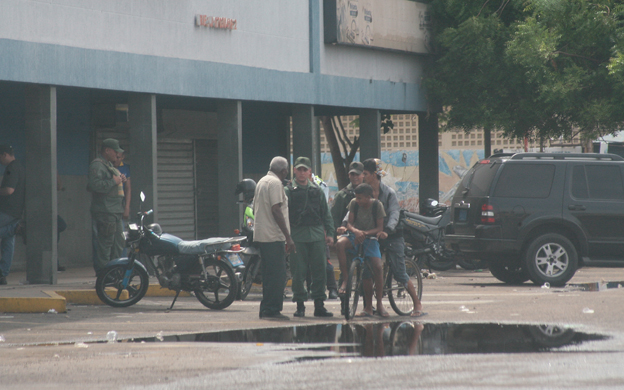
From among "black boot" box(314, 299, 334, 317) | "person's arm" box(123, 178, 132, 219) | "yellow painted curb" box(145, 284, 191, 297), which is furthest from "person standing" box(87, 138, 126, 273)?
"black boot" box(314, 299, 334, 317)

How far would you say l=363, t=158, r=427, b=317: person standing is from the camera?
11148 mm

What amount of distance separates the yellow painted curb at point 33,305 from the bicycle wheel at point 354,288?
361 centimetres

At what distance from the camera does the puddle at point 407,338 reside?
841cm

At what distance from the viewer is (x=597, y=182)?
1521 cm

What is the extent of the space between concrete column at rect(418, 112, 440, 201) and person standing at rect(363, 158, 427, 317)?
41.1 feet

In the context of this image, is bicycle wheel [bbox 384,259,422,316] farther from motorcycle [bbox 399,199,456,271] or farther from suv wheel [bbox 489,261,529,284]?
motorcycle [bbox 399,199,456,271]

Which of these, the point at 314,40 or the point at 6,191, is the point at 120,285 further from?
the point at 314,40

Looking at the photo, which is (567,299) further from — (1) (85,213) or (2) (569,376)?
(1) (85,213)

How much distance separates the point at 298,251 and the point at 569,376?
507 centimetres

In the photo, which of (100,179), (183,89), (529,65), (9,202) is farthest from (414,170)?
(9,202)

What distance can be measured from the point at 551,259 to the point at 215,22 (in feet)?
23.5

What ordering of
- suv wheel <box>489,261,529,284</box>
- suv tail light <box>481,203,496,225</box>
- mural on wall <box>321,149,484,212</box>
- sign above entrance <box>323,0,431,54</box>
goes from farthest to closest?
mural on wall <box>321,149,484,212</box>, sign above entrance <box>323,0,431,54</box>, suv wheel <box>489,261,529,284</box>, suv tail light <box>481,203,496,225</box>

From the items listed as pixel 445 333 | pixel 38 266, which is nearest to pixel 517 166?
pixel 445 333

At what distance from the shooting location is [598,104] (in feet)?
69.4
